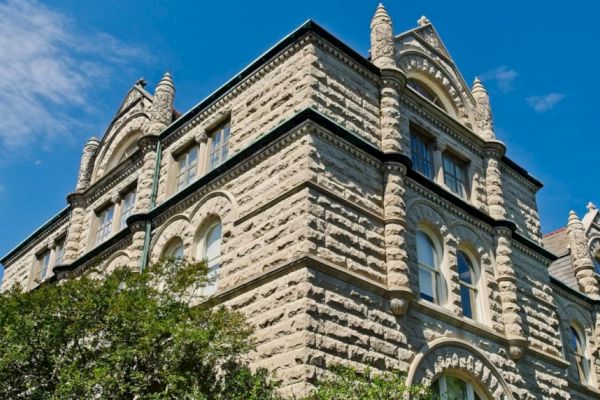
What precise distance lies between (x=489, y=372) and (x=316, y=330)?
5.53 m

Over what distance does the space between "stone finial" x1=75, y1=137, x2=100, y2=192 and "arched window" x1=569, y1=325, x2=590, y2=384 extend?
17094 mm

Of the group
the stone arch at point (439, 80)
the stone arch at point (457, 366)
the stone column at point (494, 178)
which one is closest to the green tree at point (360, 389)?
the stone arch at point (457, 366)

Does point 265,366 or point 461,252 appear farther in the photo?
point 461,252

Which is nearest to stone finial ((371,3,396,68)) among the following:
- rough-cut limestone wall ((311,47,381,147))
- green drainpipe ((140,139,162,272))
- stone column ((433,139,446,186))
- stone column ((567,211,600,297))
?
rough-cut limestone wall ((311,47,381,147))

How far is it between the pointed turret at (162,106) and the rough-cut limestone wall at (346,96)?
6.52 metres

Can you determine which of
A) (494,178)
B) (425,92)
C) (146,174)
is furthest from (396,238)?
(146,174)

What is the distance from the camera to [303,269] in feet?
44.9

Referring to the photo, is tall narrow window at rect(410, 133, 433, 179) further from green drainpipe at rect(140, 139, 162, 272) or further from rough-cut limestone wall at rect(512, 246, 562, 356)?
green drainpipe at rect(140, 139, 162, 272)

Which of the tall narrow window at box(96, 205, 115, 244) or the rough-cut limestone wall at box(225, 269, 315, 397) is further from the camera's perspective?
the tall narrow window at box(96, 205, 115, 244)

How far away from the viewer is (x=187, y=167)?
19844mm

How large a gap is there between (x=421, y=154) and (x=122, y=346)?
954cm

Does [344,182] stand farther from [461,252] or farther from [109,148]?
[109,148]

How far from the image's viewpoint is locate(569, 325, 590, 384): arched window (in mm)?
23694

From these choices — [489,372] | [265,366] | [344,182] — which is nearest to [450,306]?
[489,372]
